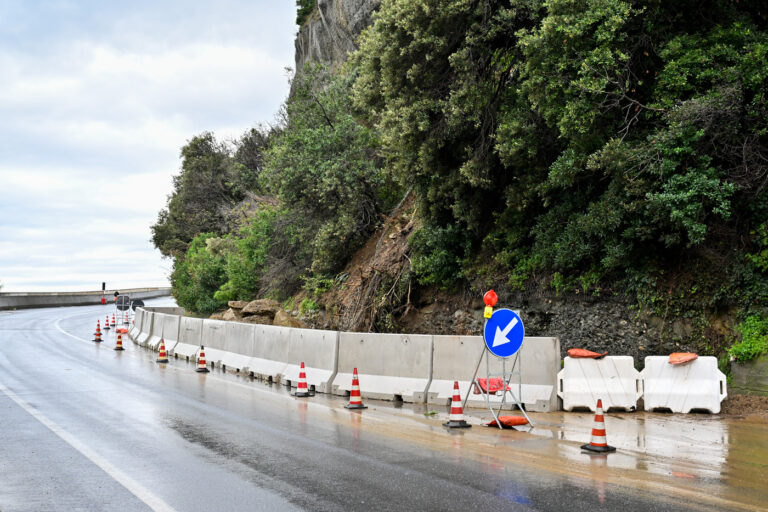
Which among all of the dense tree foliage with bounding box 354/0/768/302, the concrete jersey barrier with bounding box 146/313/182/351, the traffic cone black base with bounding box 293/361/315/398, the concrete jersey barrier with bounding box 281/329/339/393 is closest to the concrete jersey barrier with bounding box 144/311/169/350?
the concrete jersey barrier with bounding box 146/313/182/351

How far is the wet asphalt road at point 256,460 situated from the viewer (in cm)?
557

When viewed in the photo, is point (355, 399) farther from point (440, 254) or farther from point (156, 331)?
point (156, 331)

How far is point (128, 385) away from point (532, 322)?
31.6ft

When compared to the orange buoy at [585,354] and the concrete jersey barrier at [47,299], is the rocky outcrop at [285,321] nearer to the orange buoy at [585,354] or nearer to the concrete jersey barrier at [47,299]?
the orange buoy at [585,354]

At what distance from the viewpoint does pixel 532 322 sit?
Result: 15383mm

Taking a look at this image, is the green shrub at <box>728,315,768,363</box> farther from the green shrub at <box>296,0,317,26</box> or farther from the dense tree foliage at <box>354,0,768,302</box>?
the green shrub at <box>296,0,317,26</box>

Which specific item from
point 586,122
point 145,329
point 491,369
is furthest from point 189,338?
point 586,122

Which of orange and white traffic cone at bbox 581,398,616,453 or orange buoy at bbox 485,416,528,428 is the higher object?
orange and white traffic cone at bbox 581,398,616,453

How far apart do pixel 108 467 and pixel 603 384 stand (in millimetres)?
8070

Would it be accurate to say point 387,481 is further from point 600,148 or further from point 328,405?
point 600,148

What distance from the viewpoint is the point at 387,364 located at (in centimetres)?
1239

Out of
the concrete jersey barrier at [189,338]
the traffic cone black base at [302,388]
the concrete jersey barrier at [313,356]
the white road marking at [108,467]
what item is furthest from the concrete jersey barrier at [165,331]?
the white road marking at [108,467]

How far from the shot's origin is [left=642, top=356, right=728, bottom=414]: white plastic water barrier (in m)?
10.6

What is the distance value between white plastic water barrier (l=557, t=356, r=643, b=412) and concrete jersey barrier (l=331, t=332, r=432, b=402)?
2608 mm
